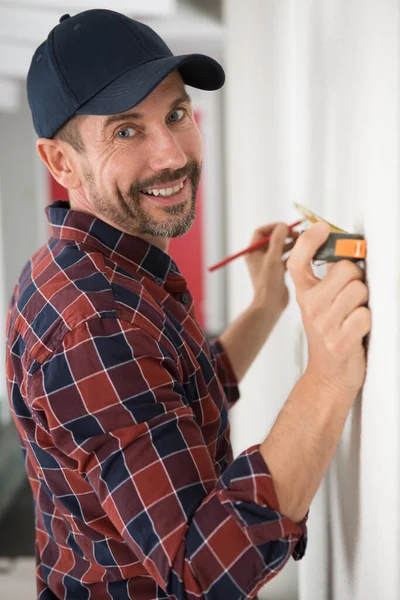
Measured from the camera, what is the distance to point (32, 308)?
3.83 feet

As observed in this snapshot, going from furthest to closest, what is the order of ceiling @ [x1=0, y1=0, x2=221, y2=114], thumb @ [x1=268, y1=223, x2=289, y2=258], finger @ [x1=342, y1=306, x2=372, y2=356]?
ceiling @ [x1=0, y1=0, x2=221, y2=114]
thumb @ [x1=268, y1=223, x2=289, y2=258]
finger @ [x1=342, y1=306, x2=372, y2=356]

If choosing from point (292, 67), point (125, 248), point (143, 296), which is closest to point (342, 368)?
point (143, 296)

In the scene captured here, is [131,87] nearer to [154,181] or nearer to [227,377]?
[154,181]

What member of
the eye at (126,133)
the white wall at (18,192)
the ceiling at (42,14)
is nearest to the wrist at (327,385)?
the eye at (126,133)

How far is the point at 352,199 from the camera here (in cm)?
110

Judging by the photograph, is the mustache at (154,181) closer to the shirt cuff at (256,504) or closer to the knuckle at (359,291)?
the knuckle at (359,291)

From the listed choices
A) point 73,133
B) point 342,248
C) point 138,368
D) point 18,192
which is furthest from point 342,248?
point 18,192

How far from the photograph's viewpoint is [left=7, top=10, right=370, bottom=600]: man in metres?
0.96

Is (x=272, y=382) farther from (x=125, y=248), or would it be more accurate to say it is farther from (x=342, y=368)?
(x=342, y=368)

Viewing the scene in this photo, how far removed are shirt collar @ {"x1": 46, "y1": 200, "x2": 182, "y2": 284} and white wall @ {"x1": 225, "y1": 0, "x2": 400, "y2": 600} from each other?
365mm

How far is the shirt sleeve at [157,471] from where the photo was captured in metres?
0.93

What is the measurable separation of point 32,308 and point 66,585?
1.83ft

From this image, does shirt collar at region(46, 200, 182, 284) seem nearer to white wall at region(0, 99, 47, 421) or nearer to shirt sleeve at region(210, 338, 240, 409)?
shirt sleeve at region(210, 338, 240, 409)

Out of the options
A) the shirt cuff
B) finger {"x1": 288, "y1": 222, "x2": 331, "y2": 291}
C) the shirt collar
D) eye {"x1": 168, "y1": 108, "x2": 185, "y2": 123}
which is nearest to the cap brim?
eye {"x1": 168, "y1": 108, "x2": 185, "y2": 123}
